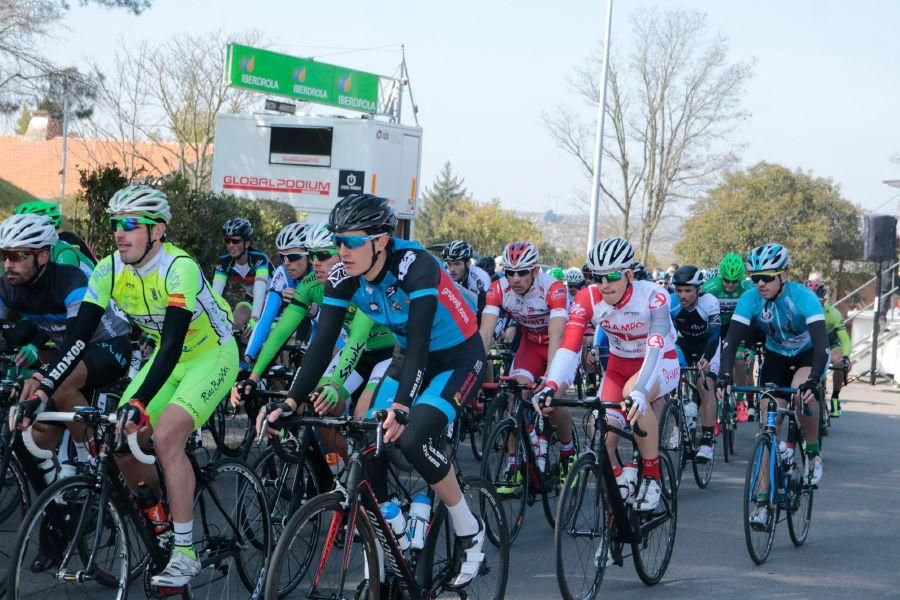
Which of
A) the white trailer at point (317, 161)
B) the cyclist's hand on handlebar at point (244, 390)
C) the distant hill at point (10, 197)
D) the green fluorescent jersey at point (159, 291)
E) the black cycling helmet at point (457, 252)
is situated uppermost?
the white trailer at point (317, 161)

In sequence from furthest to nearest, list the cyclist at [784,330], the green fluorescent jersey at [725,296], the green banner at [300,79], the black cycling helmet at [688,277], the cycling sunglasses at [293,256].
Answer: the green banner at [300,79] → the green fluorescent jersey at [725,296] → the black cycling helmet at [688,277] → the cycling sunglasses at [293,256] → the cyclist at [784,330]

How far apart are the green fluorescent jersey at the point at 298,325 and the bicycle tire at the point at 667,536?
6.45ft

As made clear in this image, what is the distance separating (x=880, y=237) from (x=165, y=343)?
870 inches

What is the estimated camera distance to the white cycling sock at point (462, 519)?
5.02 metres

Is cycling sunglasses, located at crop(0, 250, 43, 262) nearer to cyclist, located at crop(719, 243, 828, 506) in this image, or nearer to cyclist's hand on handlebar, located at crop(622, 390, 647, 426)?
cyclist's hand on handlebar, located at crop(622, 390, 647, 426)

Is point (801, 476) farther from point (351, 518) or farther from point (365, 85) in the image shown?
point (365, 85)

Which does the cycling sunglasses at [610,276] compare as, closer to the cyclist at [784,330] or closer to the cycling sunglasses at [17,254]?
the cyclist at [784,330]

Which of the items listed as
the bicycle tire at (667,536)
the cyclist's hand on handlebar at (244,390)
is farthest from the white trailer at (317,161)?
the cyclist's hand on handlebar at (244,390)

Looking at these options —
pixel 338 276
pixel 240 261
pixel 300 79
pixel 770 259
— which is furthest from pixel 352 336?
pixel 300 79

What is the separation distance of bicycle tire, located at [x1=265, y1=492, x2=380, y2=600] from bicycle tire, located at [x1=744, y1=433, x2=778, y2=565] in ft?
10.8

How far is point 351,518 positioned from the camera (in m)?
4.39

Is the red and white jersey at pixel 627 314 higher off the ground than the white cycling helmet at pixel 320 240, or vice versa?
the white cycling helmet at pixel 320 240

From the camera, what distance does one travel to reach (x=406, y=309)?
5188 millimetres

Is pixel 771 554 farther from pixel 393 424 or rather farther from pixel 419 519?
pixel 393 424
